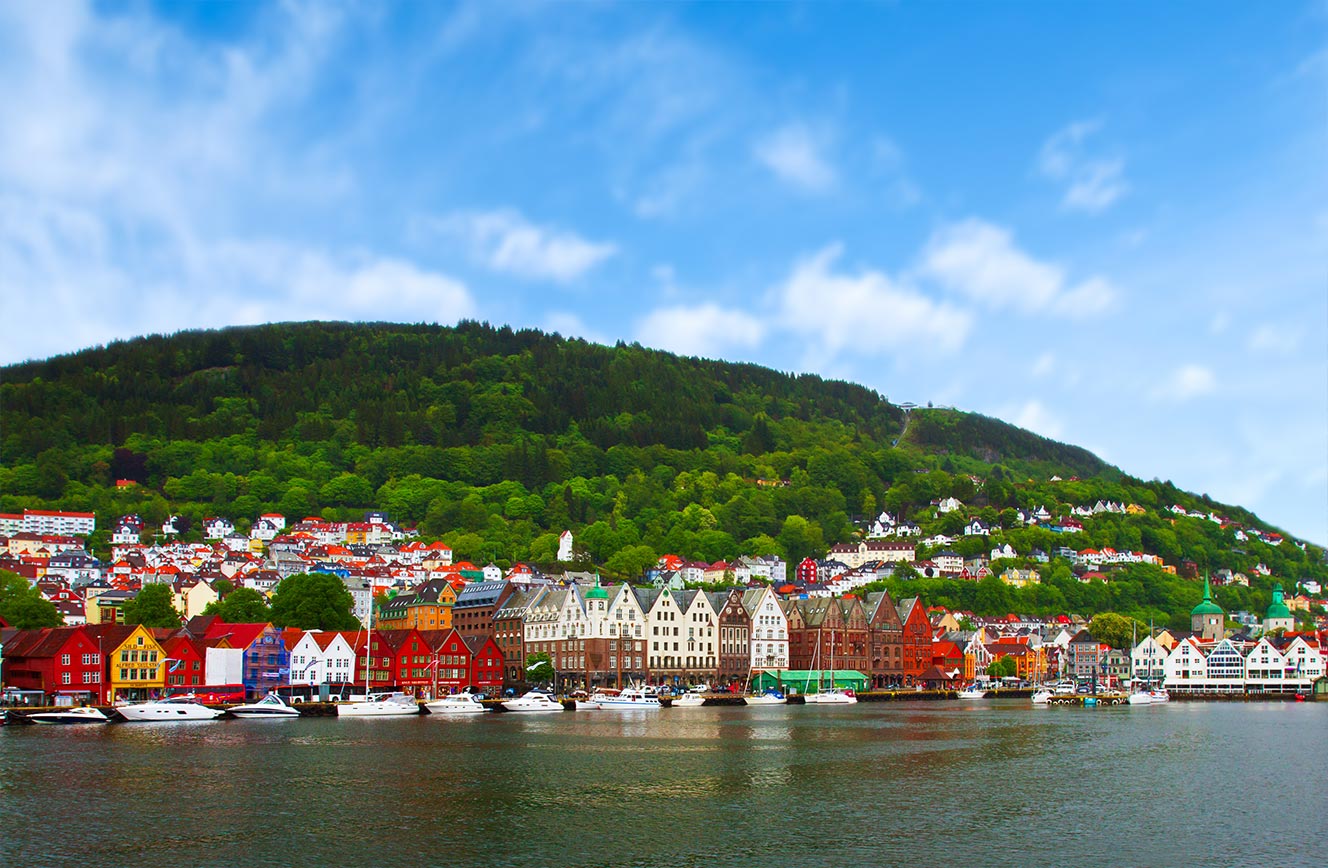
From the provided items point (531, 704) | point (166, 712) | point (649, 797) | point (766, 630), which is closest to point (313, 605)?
point (531, 704)

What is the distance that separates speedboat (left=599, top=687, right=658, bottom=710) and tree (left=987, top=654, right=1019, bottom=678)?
58182mm

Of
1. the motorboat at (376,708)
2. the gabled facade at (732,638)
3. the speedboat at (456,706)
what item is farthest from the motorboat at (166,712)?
the gabled facade at (732,638)

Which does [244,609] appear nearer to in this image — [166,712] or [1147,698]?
[166,712]

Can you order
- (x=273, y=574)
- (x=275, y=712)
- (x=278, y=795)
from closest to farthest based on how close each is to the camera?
(x=278, y=795), (x=275, y=712), (x=273, y=574)

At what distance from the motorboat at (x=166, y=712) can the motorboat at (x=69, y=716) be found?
4.25 feet

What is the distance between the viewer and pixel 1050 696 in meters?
118

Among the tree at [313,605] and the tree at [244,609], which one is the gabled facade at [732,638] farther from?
the tree at [244,609]

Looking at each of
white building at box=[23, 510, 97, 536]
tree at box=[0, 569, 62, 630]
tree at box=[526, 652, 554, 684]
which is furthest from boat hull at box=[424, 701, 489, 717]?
white building at box=[23, 510, 97, 536]

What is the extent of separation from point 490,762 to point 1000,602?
14060 cm

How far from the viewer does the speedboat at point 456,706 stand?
88.0 m

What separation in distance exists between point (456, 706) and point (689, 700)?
69.2 ft

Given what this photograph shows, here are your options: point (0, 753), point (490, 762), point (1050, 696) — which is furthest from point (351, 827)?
point (1050, 696)

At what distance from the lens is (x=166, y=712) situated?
75.5 m

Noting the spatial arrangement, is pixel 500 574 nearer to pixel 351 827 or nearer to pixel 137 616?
pixel 137 616
